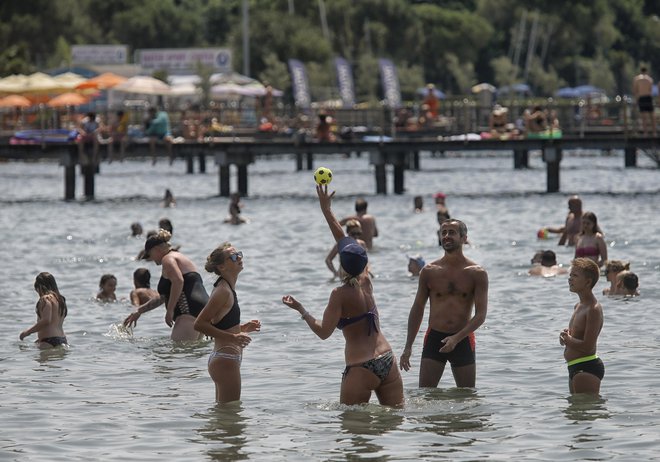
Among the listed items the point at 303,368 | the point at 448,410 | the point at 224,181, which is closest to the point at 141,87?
the point at 224,181

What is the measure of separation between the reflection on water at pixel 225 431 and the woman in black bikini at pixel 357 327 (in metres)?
0.97

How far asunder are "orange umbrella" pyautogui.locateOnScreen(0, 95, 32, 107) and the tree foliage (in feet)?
122

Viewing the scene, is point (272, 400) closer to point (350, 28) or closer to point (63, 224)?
point (63, 224)

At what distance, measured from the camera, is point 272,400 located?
44.2ft

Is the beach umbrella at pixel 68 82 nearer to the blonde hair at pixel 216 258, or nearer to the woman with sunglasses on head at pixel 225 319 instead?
the woman with sunglasses on head at pixel 225 319

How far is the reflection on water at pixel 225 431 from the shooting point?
37.0ft

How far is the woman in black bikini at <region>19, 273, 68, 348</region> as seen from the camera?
1557 centimetres

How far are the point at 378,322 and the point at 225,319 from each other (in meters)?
1.22

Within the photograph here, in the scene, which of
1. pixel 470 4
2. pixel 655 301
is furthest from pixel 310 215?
pixel 470 4

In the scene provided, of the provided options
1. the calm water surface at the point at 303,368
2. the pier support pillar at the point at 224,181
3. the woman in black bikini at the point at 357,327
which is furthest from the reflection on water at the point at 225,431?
the pier support pillar at the point at 224,181

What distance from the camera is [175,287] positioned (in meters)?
14.9

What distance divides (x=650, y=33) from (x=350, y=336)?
97419mm

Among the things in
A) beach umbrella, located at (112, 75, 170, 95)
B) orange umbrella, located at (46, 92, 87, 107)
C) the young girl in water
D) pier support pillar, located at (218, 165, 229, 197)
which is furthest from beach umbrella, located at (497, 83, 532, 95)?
the young girl in water

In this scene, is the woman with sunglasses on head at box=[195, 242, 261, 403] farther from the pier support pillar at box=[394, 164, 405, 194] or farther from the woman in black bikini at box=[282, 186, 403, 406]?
the pier support pillar at box=[394, 164, 405, 194]
